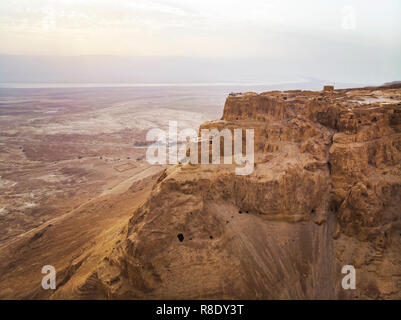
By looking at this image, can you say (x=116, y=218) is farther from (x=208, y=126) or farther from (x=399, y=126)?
(x=399, y=126)

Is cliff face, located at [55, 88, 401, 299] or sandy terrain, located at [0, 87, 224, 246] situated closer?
cliff face, located at [55, 88, 401, 299]

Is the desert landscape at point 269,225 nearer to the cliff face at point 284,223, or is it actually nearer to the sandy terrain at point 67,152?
the cliff face at point 284,223

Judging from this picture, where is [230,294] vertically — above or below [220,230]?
below

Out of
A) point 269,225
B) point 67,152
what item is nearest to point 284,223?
point 269,225

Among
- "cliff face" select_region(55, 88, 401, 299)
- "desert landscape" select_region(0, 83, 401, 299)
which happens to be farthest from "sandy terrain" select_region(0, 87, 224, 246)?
"cliff face" select_region(55, 88, 401, 299)

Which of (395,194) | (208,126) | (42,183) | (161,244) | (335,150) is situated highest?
(208,126)

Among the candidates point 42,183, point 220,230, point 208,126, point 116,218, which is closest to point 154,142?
point 42,183

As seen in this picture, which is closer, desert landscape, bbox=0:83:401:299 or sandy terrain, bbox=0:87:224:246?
desert landscape, bbox=0:83:401:299

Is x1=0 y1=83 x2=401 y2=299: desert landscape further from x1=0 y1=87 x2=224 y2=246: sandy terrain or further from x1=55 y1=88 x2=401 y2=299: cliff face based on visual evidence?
x1=0 y1=87 x2=224 y2=246: sandy terrain

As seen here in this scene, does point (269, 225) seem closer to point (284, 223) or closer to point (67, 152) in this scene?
point (284, 223)
